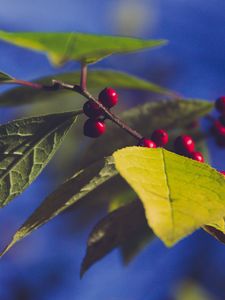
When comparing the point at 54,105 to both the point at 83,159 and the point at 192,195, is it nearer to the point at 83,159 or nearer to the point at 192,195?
the point at 83,159

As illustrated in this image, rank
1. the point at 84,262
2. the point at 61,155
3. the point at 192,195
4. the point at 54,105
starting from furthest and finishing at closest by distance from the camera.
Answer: the point at 54,105 → the point at 61,155 → the point at 84,262 → the point at 192,195

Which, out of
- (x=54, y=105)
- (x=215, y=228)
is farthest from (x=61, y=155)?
(x=215, y=228)

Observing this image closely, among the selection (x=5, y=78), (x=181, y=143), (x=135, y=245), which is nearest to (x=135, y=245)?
(x=135, y=245)

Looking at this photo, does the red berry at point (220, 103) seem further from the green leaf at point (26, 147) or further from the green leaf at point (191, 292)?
the green leaf at point (191, 292)

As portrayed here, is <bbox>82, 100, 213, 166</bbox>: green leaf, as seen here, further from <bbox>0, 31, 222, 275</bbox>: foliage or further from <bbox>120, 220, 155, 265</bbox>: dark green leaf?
<bbox>120, 220, 155, 265</bbox>: dark green leaf

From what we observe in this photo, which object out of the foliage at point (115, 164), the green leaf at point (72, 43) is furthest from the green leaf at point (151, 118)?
the green leaf at point (72, 43)

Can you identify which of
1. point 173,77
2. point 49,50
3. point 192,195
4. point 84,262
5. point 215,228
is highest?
point 49,50

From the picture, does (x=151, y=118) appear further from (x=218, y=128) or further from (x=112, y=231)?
(x=112, y=231)
